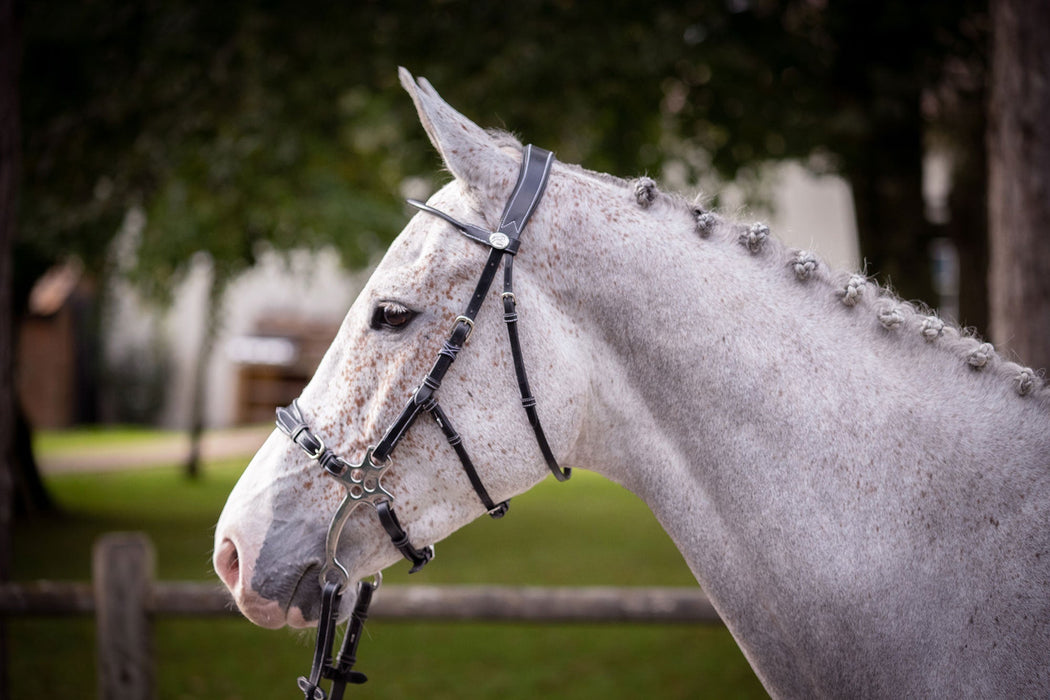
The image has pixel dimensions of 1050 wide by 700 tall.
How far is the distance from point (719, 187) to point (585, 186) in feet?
19.5

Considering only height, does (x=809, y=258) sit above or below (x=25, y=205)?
above

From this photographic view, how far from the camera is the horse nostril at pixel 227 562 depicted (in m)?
1.64

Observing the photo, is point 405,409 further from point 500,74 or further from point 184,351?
point 184,351

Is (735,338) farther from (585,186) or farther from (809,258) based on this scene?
(585,186)

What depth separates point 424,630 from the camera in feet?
24.1

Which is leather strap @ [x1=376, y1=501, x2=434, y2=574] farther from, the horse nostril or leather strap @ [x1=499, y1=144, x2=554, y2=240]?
leather strap @ [x1=499, y1=144, x2=554, y2=240]

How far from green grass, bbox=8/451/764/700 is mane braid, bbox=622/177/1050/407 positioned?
4.30ft

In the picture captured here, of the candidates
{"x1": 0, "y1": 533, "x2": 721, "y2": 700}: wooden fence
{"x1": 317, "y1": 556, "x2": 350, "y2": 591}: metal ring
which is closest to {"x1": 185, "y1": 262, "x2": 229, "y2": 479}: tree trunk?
{"x1": 0, "y1": 533, "x2": 721, "y2": 700}: wooden fence

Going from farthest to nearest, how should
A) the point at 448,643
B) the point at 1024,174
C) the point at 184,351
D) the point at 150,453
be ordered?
the point at 184,351 → the point at 150,453 → the point at 448,643 → the point at 1024,174

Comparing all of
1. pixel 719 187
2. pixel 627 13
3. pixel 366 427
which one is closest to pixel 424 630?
pixel 719 187

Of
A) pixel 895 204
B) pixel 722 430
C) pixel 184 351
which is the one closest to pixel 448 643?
pixel 895 204

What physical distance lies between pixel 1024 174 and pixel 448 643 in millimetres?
5686

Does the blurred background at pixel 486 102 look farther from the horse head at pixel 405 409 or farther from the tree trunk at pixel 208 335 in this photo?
the tree trunk at pixel 208 335

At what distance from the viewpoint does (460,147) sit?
5.46 feet
